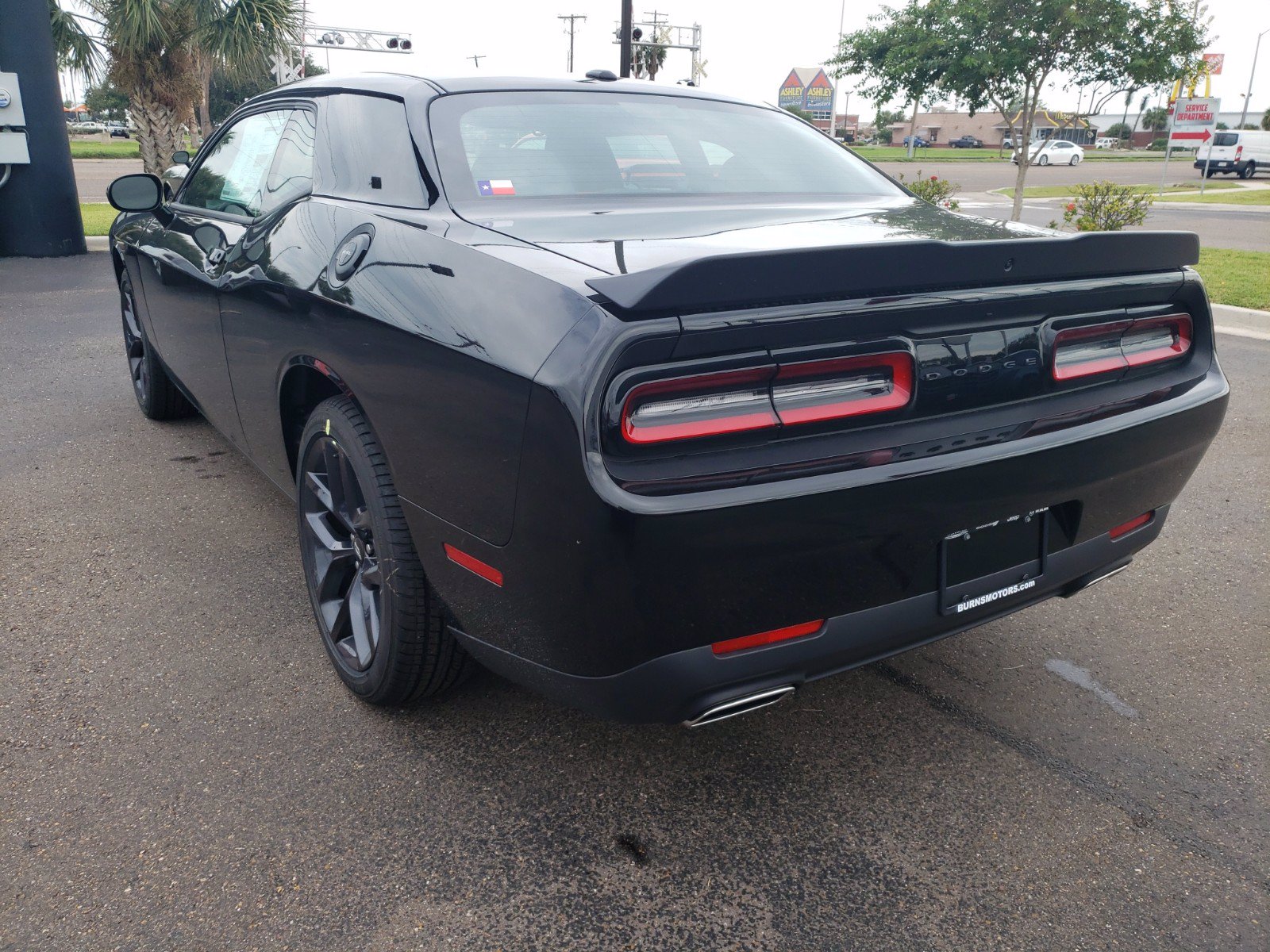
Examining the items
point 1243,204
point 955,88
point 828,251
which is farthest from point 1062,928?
point 1243,204

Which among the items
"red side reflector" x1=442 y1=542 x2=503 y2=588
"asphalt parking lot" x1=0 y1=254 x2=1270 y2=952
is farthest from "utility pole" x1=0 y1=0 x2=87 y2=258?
"red side reflector" x1=442 y1=542 x2=503 y2=588

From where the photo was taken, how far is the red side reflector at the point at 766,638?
70.9 inches

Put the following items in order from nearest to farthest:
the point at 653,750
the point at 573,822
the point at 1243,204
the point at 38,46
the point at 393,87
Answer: the point at 573,822 < the point at 653,750 < the point at 393,87 < the point at 38,46 < the point at 1243,204

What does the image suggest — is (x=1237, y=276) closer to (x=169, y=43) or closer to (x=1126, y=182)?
(x=169, y=43)

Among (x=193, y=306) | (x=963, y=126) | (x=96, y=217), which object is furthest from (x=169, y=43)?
(x=963, y=126)

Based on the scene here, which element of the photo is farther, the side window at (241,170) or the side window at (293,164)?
the side window at (241,170)

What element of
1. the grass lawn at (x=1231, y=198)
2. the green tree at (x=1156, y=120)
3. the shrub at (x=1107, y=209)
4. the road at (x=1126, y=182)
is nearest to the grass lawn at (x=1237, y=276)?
the road at (x=1126, y=182)

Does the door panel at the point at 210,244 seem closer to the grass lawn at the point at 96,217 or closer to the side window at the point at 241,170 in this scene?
the side window at the point at 241,170

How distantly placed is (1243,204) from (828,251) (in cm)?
2692

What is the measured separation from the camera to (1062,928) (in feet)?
6.09

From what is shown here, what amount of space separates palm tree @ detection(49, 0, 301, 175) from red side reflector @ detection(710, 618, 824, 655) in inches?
629

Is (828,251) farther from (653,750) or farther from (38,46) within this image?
(38,46)

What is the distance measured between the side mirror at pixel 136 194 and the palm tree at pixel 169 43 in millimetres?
12608

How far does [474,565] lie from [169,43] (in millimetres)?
17026
